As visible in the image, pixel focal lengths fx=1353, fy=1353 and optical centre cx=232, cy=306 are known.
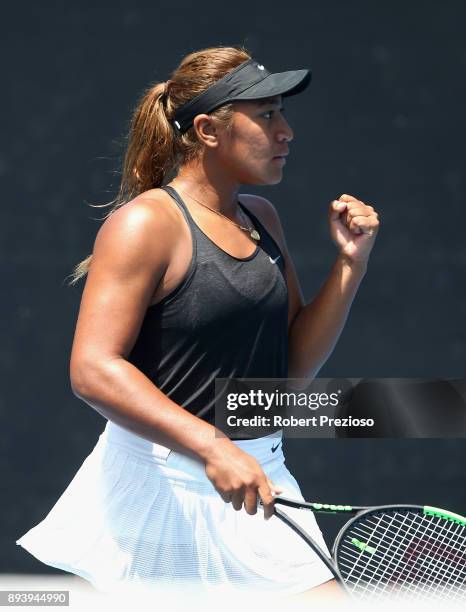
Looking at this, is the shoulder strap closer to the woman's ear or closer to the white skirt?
the woman's ear

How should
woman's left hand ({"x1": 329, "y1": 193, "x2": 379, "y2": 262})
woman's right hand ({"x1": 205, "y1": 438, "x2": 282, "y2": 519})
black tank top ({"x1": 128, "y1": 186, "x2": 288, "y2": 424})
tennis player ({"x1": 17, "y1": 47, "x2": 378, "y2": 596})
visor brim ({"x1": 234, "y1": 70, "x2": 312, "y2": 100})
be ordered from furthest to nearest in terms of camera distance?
woman's left hand ({"x1": 329, "y1": 193, "x2": 379, "y2": 262})
visor brim ({"x1": 234, "y1": 70, "x2": 312, "y2": 100})
black tank top ({"x1": 128, "y1": 186, "x2": 288, "y2": 424})
tennis player ({"x1": 17, "y1": 47, "x2": 378, "y2": 596})
woman's right hand ({"x1": 205, "y1": 438, "x2": 282, "y2": 519})

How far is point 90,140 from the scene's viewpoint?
4715 mm

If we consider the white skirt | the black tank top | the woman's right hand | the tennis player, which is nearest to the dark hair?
the tennis player

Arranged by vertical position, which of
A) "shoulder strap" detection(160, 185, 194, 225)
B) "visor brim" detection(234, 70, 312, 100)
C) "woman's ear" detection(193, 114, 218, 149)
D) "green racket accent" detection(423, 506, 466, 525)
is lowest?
"green racket accent" detection(423, 506, 466, 525)

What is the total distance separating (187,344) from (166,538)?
374 millimetres

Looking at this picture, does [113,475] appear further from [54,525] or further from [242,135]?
[242,135]

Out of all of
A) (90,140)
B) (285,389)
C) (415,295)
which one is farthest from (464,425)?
(90,140)

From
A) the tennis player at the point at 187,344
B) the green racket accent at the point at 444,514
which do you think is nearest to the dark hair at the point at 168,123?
the tennis player at the point at 187,344

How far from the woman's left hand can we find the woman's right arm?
1.38 ft

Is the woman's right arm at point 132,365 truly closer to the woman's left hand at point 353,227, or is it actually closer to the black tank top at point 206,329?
the black tank top at point 206,329

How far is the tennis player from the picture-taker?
2459mm

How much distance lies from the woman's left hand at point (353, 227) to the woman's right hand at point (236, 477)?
64cm

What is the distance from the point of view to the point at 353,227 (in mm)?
2807

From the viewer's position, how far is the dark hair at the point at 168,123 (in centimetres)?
274
